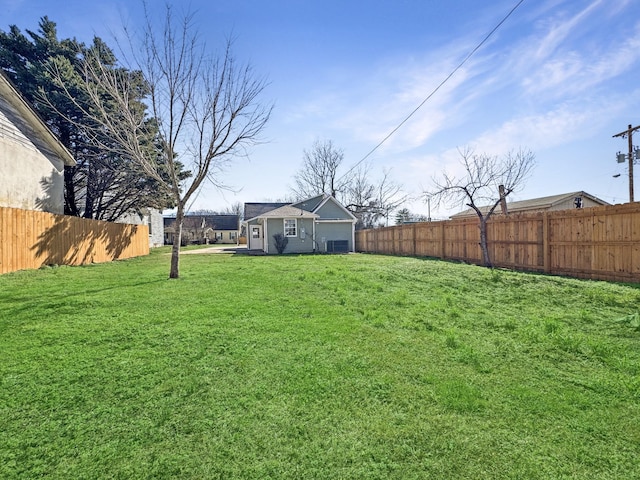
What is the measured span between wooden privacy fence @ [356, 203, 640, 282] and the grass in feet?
9.16

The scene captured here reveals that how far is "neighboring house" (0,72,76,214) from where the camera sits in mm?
10289

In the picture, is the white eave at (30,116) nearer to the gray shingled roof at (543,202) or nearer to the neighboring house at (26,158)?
the neighboring house at (26,158)

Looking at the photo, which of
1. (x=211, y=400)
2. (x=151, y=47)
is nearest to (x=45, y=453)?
(x=211, y=400)

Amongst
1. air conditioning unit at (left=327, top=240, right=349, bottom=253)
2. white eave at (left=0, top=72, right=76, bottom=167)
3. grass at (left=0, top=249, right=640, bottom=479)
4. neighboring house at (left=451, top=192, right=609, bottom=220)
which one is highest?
white eave at (left=0, top=72, right=76, bottom=167)

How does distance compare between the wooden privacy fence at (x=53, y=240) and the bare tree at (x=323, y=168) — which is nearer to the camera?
the wooden privacy fence at (x=53, y=240)

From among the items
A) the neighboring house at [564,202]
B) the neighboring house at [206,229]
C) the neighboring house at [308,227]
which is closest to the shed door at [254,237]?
the neighboring house at [308,227]

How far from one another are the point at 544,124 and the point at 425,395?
10875 mm

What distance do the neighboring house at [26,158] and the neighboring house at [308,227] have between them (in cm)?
1014

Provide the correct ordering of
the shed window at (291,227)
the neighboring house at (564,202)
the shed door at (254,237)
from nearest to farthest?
the shed window at (291,227) → the neighboring house at (564,202) → the shed door at (254,237)

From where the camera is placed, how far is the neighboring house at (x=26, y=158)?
1029cm

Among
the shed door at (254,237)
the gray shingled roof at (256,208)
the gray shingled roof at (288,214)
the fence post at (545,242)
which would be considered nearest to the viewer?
the fence post at (545,242)

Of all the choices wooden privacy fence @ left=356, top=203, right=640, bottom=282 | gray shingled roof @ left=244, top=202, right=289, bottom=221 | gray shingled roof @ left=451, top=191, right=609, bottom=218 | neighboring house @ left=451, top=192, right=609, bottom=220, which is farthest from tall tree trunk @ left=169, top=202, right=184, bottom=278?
gray shingled roof @ left=451, top=191, right=609, bottom=218

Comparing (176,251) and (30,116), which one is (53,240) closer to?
(30,116)

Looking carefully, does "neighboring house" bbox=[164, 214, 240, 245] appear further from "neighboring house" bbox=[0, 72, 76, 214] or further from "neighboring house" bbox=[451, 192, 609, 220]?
"neighboring house" bbox=[451, 192, 609, 220]
